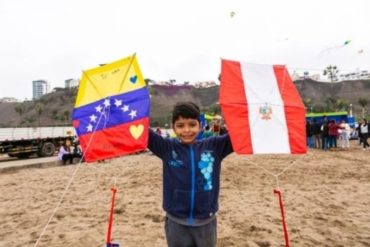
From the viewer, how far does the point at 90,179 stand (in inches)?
416

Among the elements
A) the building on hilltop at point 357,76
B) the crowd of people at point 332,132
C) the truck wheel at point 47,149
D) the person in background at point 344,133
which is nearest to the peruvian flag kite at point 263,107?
the crowd of people at point 332,132

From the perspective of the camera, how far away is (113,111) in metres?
3.29

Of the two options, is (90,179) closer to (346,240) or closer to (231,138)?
(346,240)

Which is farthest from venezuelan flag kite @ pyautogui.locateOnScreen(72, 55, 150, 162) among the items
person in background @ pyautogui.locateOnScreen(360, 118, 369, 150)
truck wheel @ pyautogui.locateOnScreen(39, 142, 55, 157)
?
truck wheel @ pyautogui.locateOnScreen(39, 142, 55, 157)

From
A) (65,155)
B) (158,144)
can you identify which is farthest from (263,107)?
(65,155)

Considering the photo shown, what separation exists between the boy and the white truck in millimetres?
19400

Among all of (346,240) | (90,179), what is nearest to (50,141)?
(90,179)

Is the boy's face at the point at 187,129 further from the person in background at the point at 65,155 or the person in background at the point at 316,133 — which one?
the person in background at the point at 316,133

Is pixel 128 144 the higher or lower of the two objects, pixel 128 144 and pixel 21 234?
the higher

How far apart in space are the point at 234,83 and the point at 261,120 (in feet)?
1.23

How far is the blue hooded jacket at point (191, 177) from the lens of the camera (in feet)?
8.48

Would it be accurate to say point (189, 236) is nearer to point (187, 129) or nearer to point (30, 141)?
point (187, 129)

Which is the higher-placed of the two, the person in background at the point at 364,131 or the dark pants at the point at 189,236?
the person in background at the point at 364,131

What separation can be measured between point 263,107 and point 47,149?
20823 millimetres
